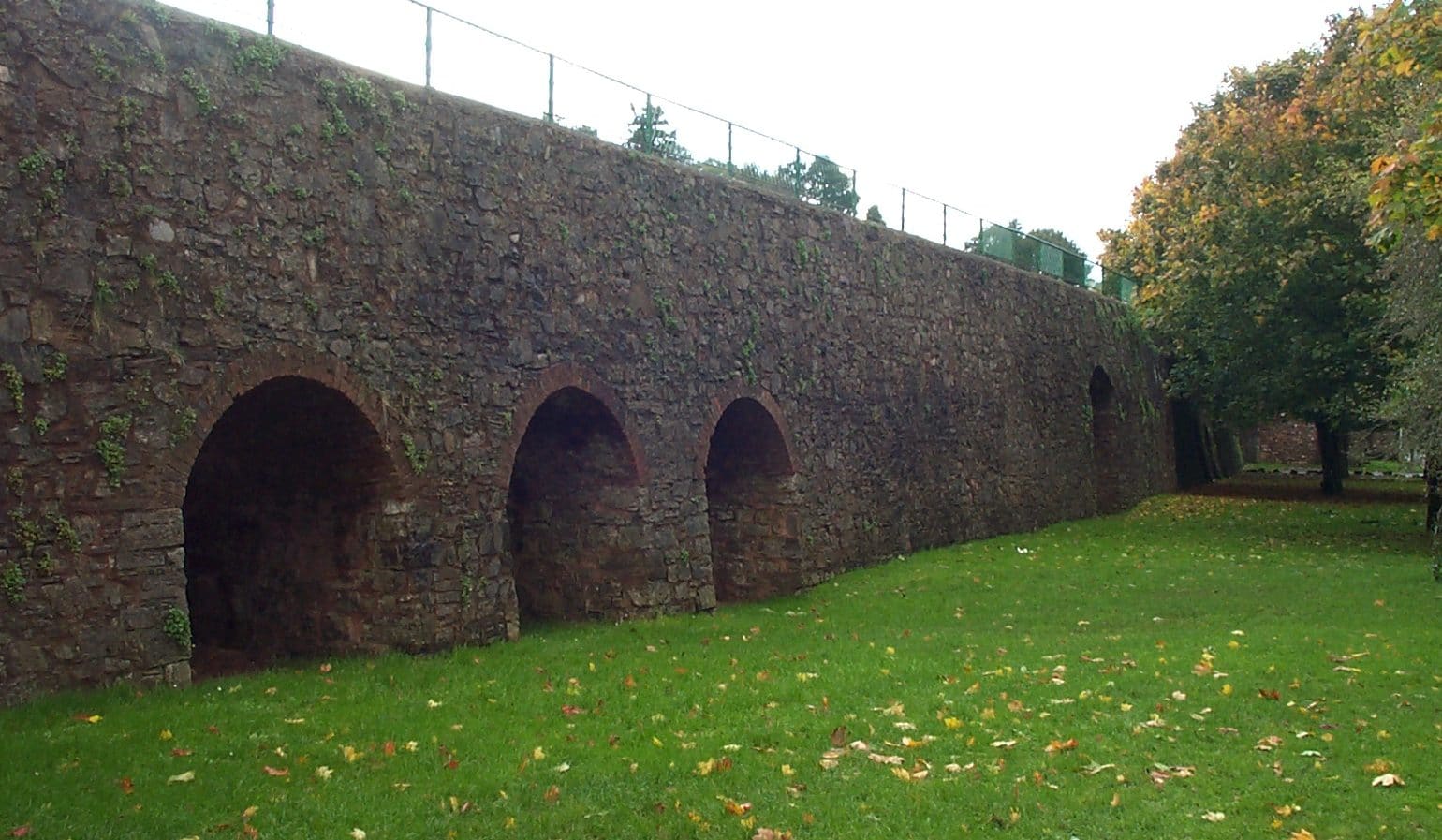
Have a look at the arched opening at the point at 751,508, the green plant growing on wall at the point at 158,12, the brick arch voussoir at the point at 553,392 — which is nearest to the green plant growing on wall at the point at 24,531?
the green plant growing on wall at the point at 158,12

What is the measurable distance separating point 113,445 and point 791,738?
15.3ft

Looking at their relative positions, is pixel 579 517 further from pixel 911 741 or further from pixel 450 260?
pixel 911 741

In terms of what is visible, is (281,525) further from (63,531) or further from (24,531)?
(24,531)

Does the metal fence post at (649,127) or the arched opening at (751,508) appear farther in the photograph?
the arched opening at (751,508)

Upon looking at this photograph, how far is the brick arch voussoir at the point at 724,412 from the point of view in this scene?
12.7 metres

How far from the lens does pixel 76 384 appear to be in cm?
723

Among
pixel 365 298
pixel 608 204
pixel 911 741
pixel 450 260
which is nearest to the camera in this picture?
pixel 911 741

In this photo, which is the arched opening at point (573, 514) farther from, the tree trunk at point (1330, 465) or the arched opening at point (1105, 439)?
the tree trunk at point (1330, 465)

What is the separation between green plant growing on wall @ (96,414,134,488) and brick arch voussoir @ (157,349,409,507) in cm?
29

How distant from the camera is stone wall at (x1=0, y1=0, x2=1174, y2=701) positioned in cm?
720

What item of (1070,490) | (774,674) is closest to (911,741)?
(774,674)

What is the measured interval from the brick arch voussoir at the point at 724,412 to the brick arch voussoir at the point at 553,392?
0.94m

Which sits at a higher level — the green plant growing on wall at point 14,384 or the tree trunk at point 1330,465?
the green plant growing on wall at point 14,384

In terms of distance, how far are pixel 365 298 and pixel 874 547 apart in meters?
9.22
